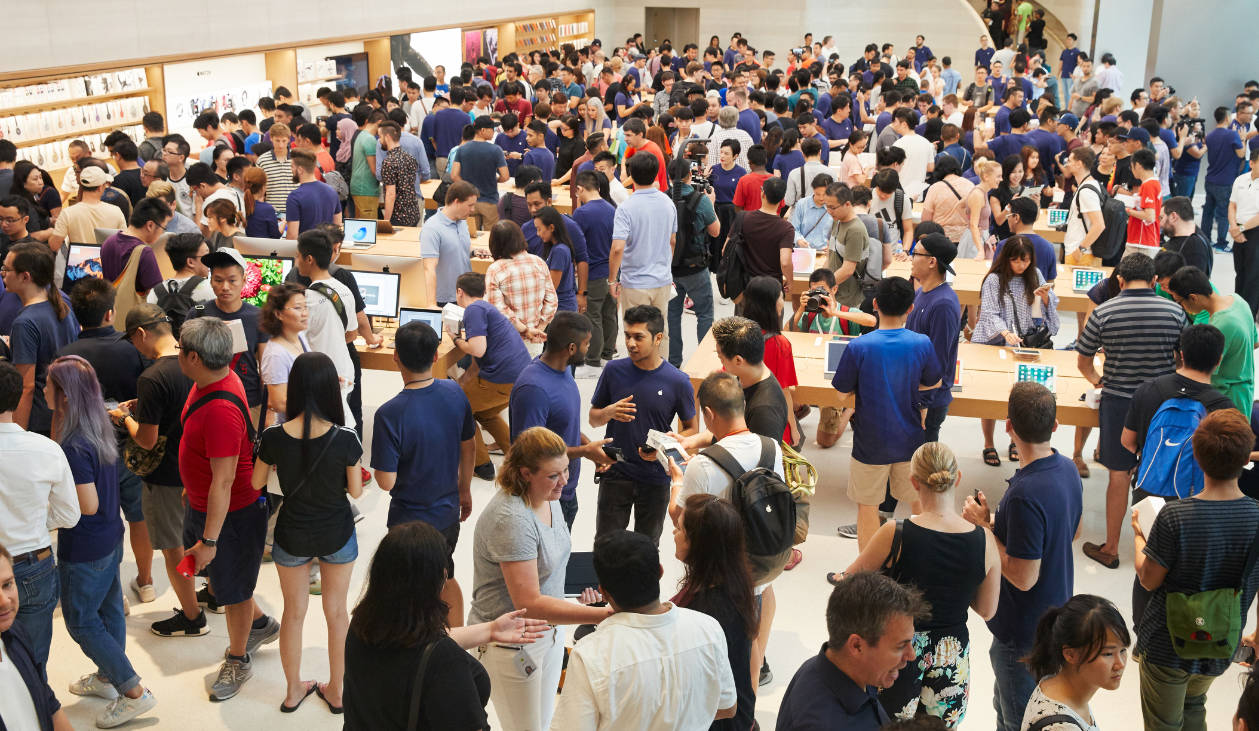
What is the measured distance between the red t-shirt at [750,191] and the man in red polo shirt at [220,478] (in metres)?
5.02

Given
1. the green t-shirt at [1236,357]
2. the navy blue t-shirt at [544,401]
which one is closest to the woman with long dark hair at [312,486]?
the navy blue t-shirt at [544,401]

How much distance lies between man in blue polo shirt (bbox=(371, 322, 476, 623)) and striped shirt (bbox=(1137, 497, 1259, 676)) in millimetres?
2514

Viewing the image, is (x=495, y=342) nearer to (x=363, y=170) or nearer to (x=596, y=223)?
(x=596, y=223)

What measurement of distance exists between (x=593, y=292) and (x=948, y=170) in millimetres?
2884

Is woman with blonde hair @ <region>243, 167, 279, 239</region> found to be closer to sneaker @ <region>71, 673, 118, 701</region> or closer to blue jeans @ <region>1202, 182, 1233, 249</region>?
sneaker @ <region>71, 673, 118, 701</region>

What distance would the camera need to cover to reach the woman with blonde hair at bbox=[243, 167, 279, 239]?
24.4ft

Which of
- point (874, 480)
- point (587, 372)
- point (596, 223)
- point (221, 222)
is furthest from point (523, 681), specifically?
point (587, 372)

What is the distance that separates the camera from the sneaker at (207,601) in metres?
5.16

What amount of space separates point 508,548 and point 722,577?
0.73 meters

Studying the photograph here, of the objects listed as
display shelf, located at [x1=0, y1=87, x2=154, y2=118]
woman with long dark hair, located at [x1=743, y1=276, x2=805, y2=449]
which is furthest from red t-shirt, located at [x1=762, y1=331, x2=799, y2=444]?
display shelf, located at [x1=0, y1=87, x2=154, y2=118]

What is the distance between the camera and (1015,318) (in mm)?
6523

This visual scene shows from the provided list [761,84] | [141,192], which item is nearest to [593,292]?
[141,192]

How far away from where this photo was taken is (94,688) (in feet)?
14.8

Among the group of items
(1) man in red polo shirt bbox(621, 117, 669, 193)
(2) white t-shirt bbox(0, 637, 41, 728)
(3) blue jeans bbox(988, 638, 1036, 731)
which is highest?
(1) man in red polo shirt bbox(621, 117, 669, 193)
